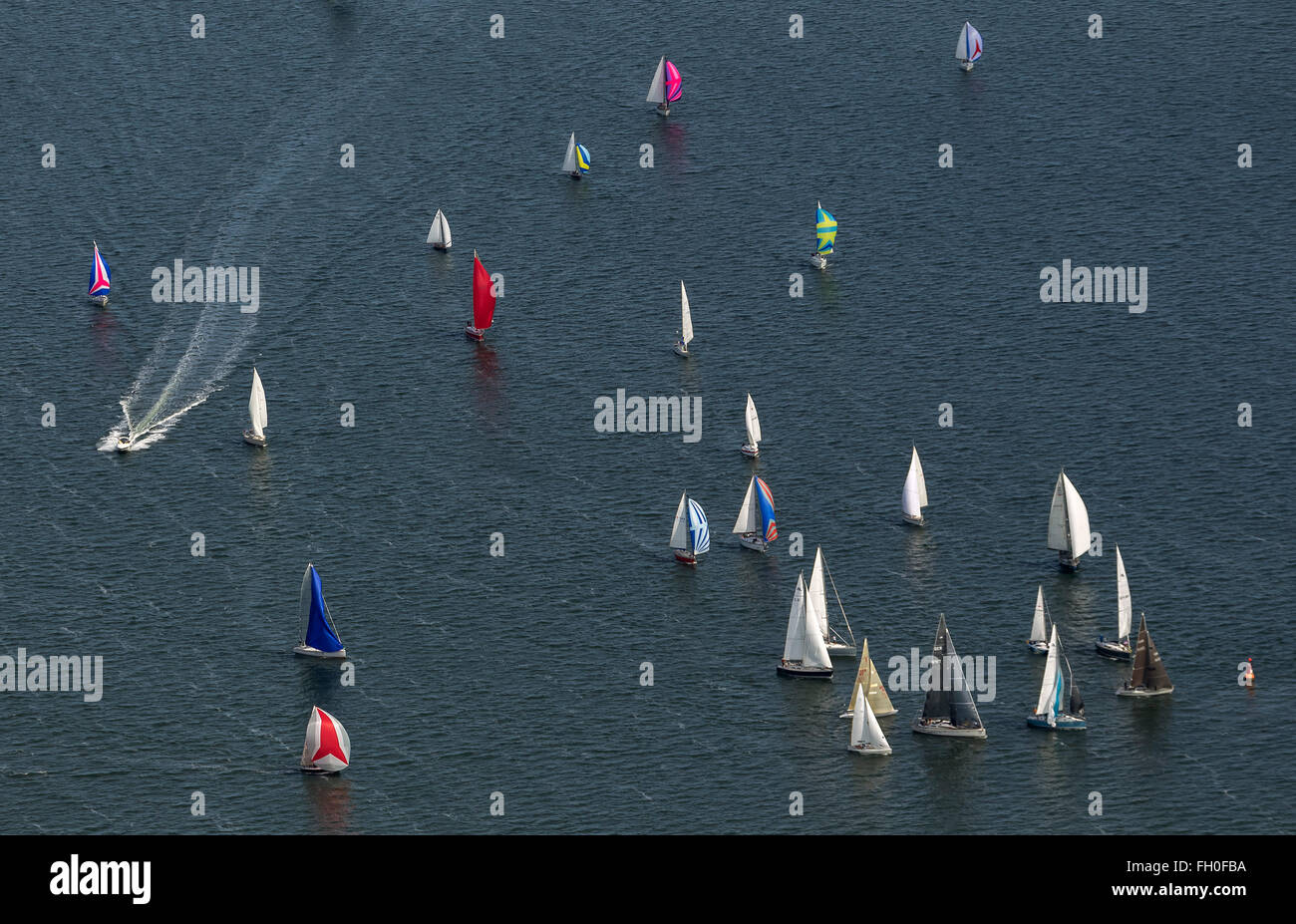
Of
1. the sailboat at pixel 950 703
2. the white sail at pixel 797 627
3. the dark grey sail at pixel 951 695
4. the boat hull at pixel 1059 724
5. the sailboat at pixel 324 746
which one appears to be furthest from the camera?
the white sail at pixel 797 627

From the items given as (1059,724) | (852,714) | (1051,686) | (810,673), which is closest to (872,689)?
(852,714)

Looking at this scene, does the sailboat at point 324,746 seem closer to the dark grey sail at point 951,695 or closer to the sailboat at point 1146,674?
the dark grey sail at point 951,695

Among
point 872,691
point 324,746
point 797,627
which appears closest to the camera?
point 324,746

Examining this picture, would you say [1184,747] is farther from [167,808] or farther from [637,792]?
[167,808]

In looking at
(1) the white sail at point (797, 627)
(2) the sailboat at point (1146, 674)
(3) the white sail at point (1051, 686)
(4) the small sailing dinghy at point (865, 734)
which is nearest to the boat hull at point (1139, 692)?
(2) the sailboat at point (1146, 674)

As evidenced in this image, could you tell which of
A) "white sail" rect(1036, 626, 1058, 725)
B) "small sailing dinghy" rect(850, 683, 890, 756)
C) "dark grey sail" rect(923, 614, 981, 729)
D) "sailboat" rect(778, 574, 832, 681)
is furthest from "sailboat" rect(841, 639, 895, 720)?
"white sail" rect(1036, 626, 1058, 725)

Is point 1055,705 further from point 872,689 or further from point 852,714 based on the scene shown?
point 852,714
